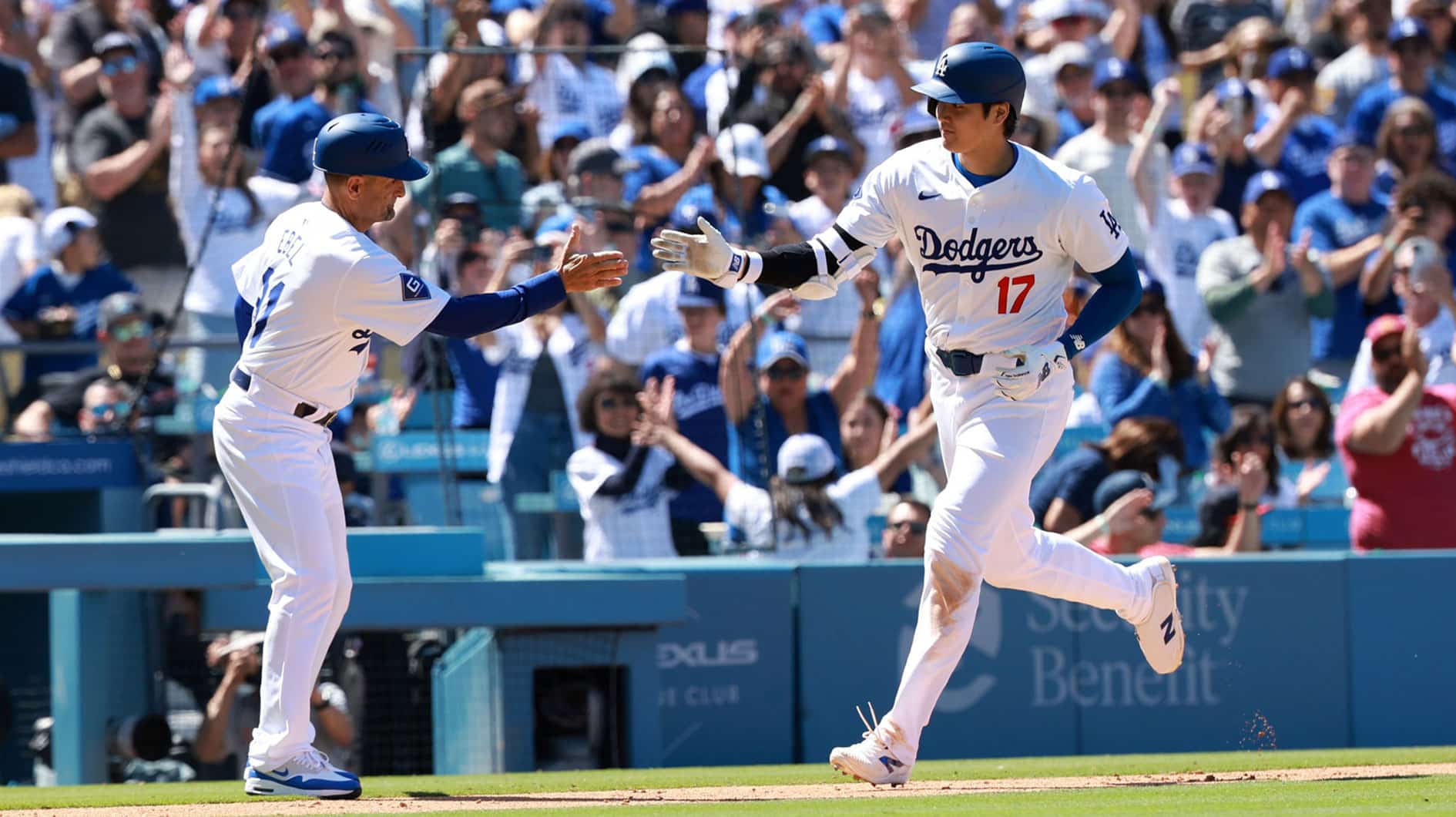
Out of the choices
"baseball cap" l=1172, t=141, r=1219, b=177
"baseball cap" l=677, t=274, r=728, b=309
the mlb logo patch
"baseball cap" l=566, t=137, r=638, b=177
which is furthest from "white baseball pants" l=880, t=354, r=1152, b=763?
"baseball cap" l=1172, t=141, r=1219, b=177

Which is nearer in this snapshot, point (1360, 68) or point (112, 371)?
point (112, 371)

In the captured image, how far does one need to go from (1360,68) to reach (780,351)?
6.30 meters

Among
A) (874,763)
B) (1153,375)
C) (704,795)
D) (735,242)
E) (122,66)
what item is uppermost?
(122,66)

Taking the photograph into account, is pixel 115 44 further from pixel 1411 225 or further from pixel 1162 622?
pixel 1162 622

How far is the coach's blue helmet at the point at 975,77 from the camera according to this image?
5844mm

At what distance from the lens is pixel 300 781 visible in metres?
5.96

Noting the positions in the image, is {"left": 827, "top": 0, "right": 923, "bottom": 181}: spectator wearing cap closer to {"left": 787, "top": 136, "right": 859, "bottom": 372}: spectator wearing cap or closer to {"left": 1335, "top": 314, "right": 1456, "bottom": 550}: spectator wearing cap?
{"left": 787, "top": 136, "right": 859, "bottom": 372}: spectator wearing cap

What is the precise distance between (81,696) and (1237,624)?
488 cm

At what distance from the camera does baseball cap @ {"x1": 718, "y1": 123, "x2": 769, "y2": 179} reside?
431 inches

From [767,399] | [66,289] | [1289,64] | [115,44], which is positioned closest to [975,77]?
[767,399]

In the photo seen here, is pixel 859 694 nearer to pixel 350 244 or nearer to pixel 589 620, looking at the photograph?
pixel 589 620

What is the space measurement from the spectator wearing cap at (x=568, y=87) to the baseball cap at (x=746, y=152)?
0.75 meters

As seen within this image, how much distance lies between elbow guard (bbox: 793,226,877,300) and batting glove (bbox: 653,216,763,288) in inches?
9.6

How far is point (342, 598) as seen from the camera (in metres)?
5.99
